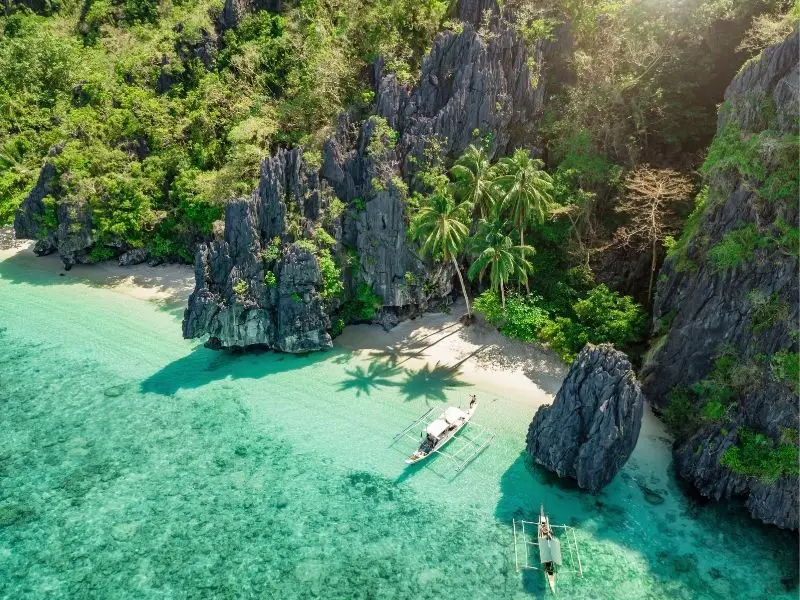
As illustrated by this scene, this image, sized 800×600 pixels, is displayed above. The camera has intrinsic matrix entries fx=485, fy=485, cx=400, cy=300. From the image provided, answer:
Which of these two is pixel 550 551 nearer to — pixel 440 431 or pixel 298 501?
pixel 440 431

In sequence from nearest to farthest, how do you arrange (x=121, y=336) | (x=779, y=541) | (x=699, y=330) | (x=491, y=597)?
(x=491, y=597)
(x=779, y=541)
(x=699, y=330)
(x=121, y=336)

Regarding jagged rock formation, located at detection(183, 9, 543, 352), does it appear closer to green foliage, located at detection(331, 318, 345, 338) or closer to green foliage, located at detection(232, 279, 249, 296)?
green foliage, located at detection(232, 279, 249, 296)

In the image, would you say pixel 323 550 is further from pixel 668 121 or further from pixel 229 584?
pixel 668 121

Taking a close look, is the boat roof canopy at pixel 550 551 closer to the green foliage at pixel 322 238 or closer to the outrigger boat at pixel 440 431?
the outrigger boat at pixel 440 431

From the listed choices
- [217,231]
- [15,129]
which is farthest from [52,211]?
[217,231]

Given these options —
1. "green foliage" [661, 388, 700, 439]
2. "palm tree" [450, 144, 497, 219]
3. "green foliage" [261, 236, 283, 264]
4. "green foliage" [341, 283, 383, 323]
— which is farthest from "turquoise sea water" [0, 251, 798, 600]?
"palm tree" [450, 144, 497, 219]
